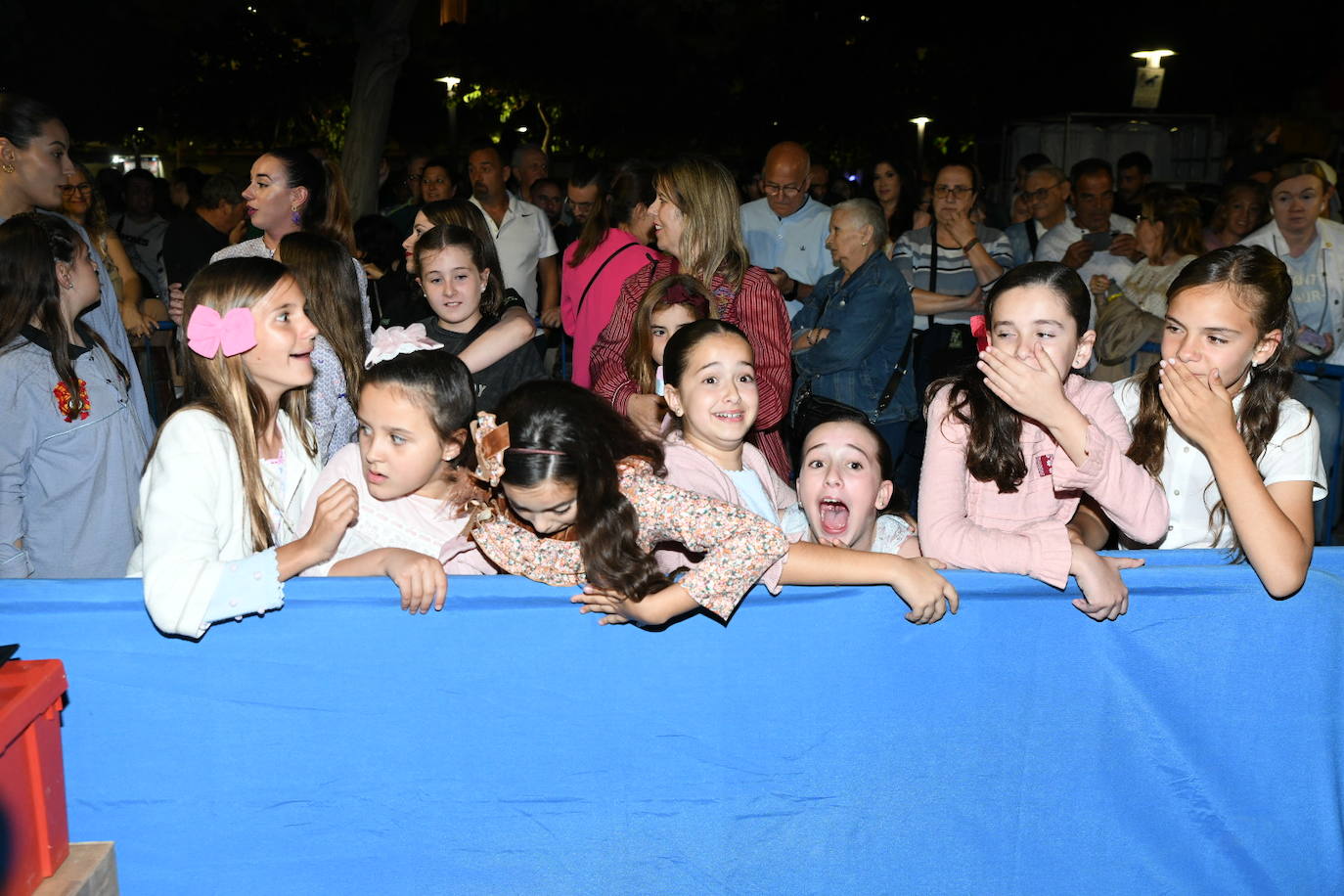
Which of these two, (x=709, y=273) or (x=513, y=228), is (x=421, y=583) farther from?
(x=513, y=228)

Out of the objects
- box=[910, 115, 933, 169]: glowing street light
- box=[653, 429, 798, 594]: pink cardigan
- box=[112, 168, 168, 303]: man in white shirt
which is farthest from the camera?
box=[910, 115, 933, 169]: glowing street light

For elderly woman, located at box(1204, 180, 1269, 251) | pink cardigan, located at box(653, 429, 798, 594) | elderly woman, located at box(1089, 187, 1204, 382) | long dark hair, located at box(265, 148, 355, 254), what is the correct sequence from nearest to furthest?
pink cardigan, located at box(653, 429, 798, 594) < long dark hair, located at box(265, 148, 355, 254) < elderly woman, located at box(1089, 187, 1204, 382) < elderly woman, located at box(1204, 180, 1269, 251)

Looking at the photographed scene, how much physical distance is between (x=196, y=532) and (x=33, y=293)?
1.23m

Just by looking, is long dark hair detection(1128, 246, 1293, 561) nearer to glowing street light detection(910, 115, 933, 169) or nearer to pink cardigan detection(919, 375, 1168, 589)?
pink cardigan detection(919, 375, 1168, 589)

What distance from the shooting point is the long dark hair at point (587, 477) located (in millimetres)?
2561

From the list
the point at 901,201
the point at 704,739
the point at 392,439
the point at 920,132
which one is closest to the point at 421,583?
the point at 392,439

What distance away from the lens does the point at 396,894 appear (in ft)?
8.80

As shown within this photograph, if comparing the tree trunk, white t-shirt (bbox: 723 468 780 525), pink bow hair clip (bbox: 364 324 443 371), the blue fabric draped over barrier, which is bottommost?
the blue fabric draped over barrier

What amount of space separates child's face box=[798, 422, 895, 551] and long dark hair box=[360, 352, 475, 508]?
→ 3.35ft

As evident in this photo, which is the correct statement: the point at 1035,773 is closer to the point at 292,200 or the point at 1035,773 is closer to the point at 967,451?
the point at 967,451

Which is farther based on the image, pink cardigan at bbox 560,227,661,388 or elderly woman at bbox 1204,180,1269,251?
elderly woman at bbox 1204,180,1269,251

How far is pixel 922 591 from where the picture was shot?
99.7 inches

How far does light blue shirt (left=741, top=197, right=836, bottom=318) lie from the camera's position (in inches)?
253

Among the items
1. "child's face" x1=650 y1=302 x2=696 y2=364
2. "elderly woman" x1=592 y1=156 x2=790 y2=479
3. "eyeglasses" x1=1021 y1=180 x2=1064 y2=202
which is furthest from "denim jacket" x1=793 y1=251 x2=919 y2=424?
"eyeglasses" x1=1021 y1=180 x2=1064 y2=202
